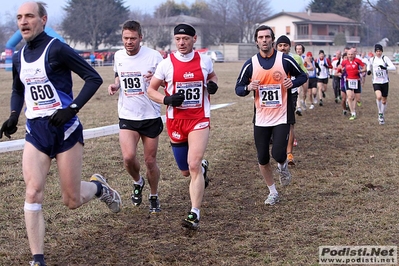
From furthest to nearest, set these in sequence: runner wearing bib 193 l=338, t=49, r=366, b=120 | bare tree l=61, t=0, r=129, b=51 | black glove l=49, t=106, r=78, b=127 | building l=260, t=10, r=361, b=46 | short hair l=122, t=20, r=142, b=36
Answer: building l=260, t=10, r=361, b=46
bare tree l=61, t=0, r=129, b=51
runner wearing bib 193 l=338, t=49, r=366, b=120
short hair l=122, t=20, r=142, b=36
black glove l=49, t=106, r=78, b=127

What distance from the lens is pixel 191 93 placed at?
6859 millimetres

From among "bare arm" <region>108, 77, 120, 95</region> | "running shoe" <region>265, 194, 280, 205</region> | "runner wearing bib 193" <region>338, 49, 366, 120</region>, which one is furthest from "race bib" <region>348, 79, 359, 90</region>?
"bare arm" <region>108, 77, 120, 95</region>

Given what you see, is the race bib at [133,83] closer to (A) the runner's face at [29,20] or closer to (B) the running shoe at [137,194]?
(B) the running shoe at [137,194]

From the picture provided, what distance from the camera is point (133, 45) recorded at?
7.33m

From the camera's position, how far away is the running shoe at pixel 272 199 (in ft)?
25.6

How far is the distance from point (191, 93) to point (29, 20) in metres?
2.12

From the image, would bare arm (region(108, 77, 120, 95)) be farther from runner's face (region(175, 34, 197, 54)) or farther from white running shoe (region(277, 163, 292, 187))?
white running shoe (region(277, 163, 292, 187))

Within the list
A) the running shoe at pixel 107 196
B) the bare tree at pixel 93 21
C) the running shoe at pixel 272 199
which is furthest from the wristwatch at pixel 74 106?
the bare tree at pixel 93 21

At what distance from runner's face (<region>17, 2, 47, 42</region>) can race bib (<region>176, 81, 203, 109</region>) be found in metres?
1.94

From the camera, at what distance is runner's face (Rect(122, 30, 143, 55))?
7297 mm

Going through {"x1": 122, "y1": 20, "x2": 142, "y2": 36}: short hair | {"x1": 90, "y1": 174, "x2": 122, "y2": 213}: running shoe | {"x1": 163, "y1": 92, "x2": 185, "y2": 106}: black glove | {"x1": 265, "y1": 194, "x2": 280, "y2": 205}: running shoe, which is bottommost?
{"x1": 265, "y1": 194, "x2": 280, "y2": 205}: running shoe

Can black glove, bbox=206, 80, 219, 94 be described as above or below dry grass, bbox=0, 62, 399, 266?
above

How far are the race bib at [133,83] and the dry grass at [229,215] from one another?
1.43 m

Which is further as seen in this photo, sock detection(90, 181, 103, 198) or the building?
the building
